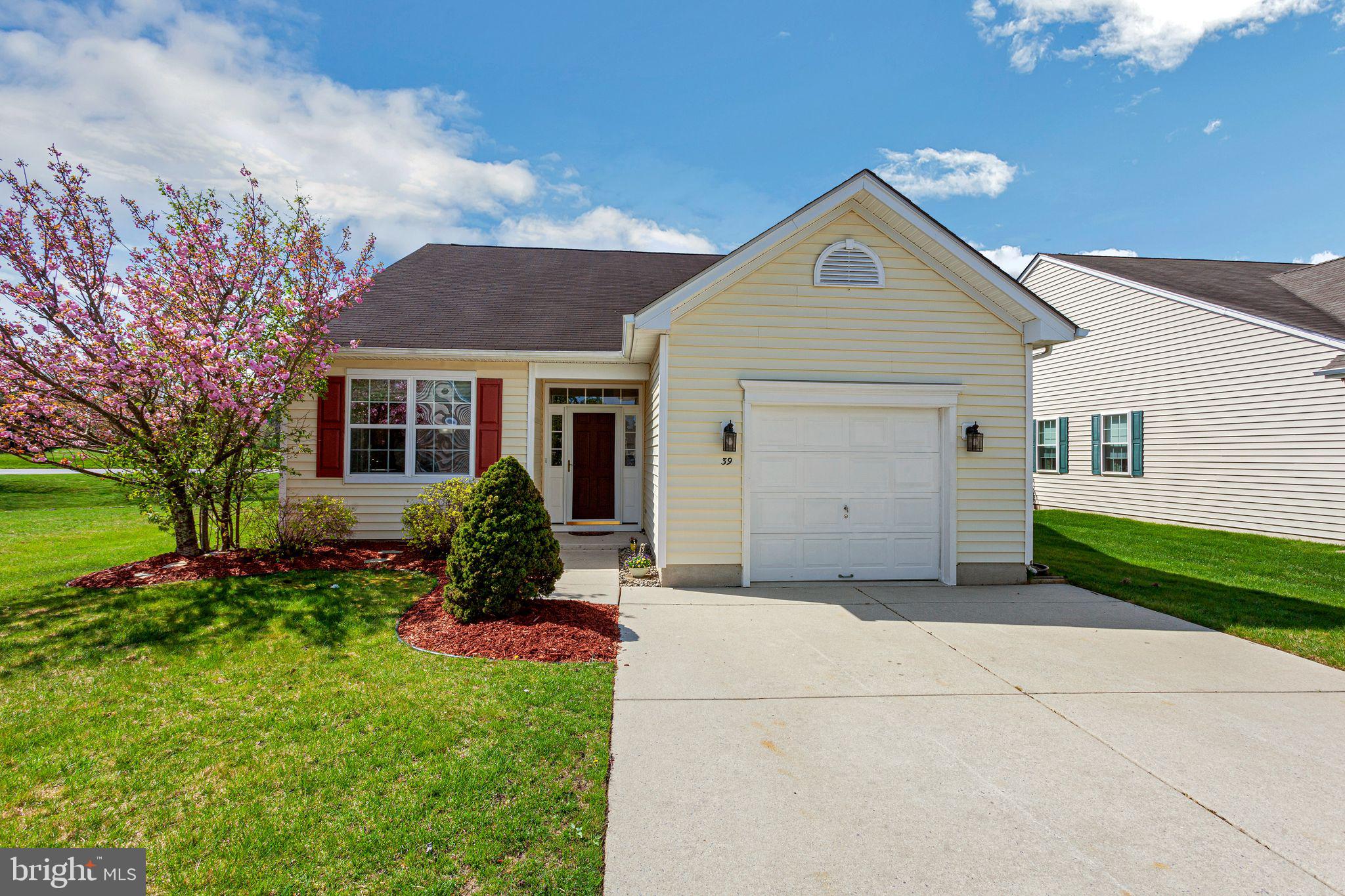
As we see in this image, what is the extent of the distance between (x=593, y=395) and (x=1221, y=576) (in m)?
9.83

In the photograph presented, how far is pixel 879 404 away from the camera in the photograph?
7.24 metres

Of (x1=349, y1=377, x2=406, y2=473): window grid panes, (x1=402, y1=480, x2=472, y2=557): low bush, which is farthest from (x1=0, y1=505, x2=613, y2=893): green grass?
(x1=349, y1=377, x2=406, y2=473): window grid panes

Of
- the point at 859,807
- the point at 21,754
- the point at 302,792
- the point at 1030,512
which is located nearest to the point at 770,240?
the point at 1030,512

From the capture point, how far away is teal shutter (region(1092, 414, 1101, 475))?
14.1 m

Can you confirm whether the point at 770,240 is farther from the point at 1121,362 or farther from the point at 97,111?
the point at 1121,362

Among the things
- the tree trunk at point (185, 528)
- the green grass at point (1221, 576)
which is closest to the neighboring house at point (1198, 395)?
the green grass at point (1221, 576)

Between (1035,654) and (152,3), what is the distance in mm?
11255

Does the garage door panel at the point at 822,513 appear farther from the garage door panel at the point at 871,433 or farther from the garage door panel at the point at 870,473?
the garage door panel at the point at 871,433

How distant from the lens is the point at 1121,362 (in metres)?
13.5

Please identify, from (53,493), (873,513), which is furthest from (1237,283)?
(53,493)

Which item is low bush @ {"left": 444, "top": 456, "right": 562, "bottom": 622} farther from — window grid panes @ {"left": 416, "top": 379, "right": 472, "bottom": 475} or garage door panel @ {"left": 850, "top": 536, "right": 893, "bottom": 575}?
window grid panes @ {"left": 416, "top": 379, "right": 472, "bottom": 475}

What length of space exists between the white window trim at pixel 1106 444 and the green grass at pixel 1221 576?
1.59 meters

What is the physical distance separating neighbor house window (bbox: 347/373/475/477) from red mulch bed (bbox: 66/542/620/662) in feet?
5.17

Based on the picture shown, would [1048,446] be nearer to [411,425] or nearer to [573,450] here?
[573,450]
